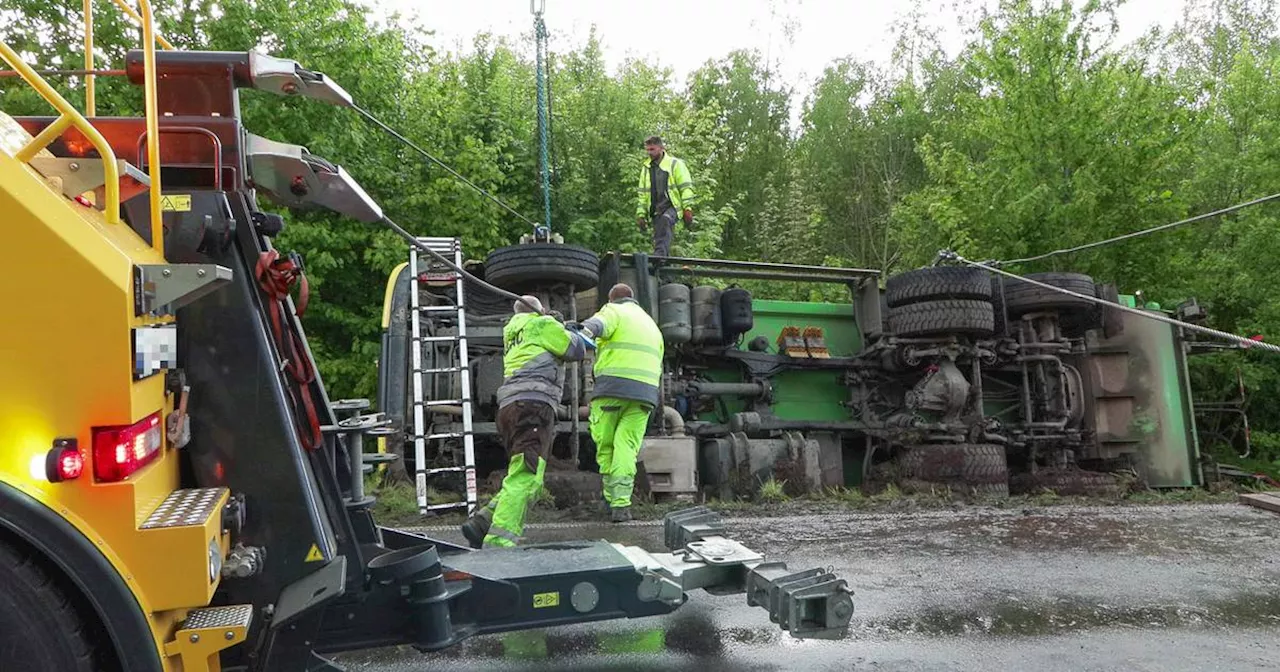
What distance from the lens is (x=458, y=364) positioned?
6902 mm

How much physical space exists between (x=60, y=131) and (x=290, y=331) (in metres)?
0.87

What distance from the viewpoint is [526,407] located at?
16.3 feet

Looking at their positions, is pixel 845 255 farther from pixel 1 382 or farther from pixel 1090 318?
pixel 1 382

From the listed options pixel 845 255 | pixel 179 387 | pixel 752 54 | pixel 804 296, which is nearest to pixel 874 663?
pixel 179 387

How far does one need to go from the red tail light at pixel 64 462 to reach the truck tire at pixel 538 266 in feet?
16.5

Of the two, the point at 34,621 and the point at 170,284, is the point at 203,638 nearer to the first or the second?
the point at 34,621

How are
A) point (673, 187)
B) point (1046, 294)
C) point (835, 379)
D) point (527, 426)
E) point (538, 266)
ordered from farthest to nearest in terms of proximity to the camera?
point (673, 187)
point (835, 379)
point (1046, 294)
point (538, 266)
point (527, 426)

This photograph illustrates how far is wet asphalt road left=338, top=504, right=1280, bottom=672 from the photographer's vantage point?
3154 millimetres

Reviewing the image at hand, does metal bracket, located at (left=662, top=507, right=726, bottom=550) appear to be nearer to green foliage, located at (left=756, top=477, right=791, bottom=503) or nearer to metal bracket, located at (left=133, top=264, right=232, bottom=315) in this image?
metal bracket, located at (left=133, top=264, right=232, bottom=315)

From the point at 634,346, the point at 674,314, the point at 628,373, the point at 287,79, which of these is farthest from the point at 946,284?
the point at 287,79

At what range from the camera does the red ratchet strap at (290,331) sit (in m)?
2.39

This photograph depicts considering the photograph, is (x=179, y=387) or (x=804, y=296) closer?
(x=179, y=387)

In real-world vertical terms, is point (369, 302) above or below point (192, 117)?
above

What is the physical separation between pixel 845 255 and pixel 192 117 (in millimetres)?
20780
